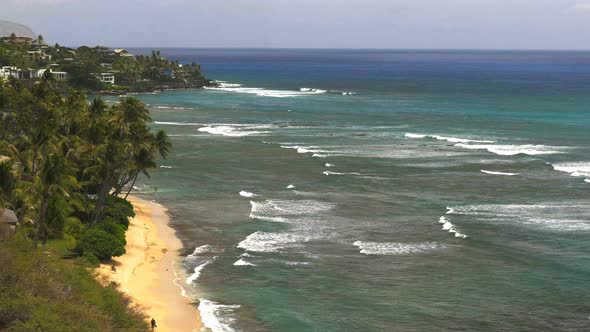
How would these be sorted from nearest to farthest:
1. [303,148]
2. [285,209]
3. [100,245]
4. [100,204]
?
[100,245] < [100,204] < [285,209] < [303,148]

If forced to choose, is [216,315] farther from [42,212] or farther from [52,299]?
[52,299]

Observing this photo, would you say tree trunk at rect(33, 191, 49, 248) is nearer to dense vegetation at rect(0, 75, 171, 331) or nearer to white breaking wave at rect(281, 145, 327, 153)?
dense vegetation at rect(0, 75, 171, 331)

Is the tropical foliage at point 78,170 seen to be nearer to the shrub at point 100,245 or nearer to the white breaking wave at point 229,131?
the shrub at point 100,245

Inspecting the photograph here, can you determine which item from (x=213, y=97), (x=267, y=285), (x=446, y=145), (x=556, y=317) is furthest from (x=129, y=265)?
(x=213, y=97)

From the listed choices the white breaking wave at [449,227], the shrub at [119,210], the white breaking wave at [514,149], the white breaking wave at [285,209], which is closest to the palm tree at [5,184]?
the shrub at [119,210]

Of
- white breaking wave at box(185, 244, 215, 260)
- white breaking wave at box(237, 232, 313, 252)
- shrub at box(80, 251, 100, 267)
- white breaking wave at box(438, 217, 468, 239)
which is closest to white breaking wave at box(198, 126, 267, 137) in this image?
white breaking wave at box(438, 217, 468, 239)

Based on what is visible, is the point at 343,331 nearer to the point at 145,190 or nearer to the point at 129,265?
the point at 129,265

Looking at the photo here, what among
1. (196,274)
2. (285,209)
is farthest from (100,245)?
(285,209)
